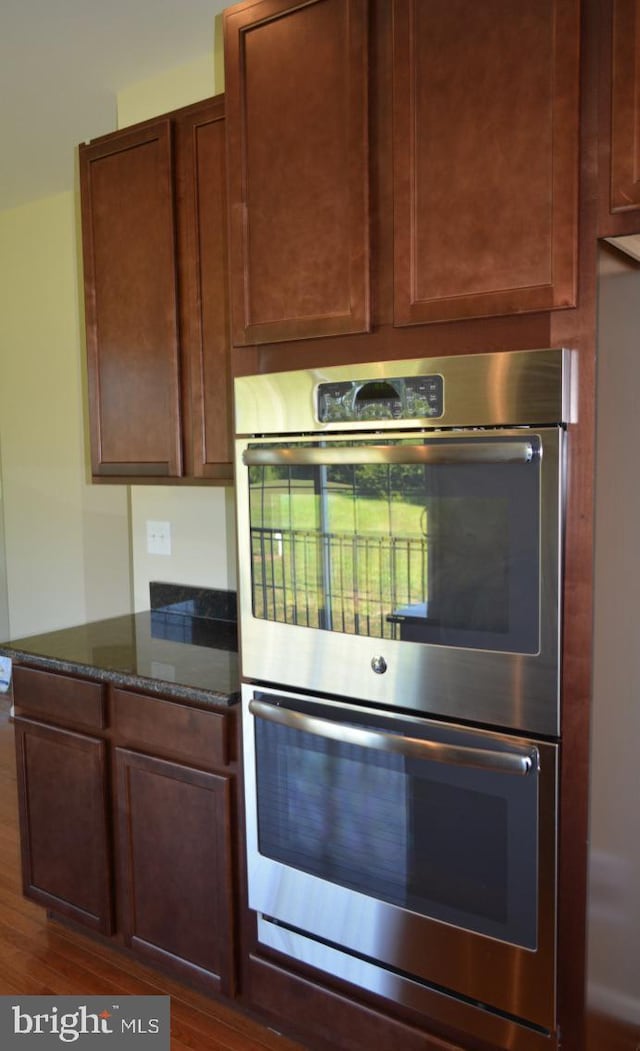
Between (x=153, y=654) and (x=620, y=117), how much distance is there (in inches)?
69.6

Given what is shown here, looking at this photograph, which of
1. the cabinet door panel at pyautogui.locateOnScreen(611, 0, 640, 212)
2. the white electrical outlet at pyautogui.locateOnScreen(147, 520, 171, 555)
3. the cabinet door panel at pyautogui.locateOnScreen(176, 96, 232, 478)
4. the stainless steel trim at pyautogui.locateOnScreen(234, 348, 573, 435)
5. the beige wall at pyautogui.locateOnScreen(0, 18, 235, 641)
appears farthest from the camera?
the beige wall at pyautogui.locateOnScreen(0, 18, 235, 641)

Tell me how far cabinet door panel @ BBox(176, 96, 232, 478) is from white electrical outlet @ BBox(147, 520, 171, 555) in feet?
2.10

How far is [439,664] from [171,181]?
161cm

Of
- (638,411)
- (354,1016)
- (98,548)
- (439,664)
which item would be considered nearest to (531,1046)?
(354,1016)

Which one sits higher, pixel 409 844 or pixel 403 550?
pixel 403 550

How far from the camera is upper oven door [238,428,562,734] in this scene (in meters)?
1.57

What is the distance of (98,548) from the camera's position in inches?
180

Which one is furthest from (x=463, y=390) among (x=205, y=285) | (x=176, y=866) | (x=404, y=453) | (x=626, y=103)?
(x=176, y=866)

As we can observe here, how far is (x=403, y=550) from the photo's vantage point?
5.63 ft

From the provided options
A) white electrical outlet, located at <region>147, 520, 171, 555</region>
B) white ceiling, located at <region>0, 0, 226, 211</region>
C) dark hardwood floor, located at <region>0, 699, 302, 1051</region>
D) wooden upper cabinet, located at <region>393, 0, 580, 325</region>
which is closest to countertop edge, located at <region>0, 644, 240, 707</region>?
white electrical outlet, located at <region>147, 520, 171, 555</region>

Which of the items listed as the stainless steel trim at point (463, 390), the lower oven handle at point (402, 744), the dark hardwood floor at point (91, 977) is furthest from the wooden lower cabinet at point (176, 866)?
the stainless steel trim at point (463, 390)

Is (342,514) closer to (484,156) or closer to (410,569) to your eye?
(410,569)

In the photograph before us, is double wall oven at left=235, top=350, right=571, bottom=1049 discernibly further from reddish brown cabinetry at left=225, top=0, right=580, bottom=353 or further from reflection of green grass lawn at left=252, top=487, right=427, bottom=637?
reddish brown cabinetry at left=225, top=0, right=580, bottom=353

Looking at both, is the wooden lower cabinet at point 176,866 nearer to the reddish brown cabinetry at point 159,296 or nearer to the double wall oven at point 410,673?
the double wall oven at point 410,673
